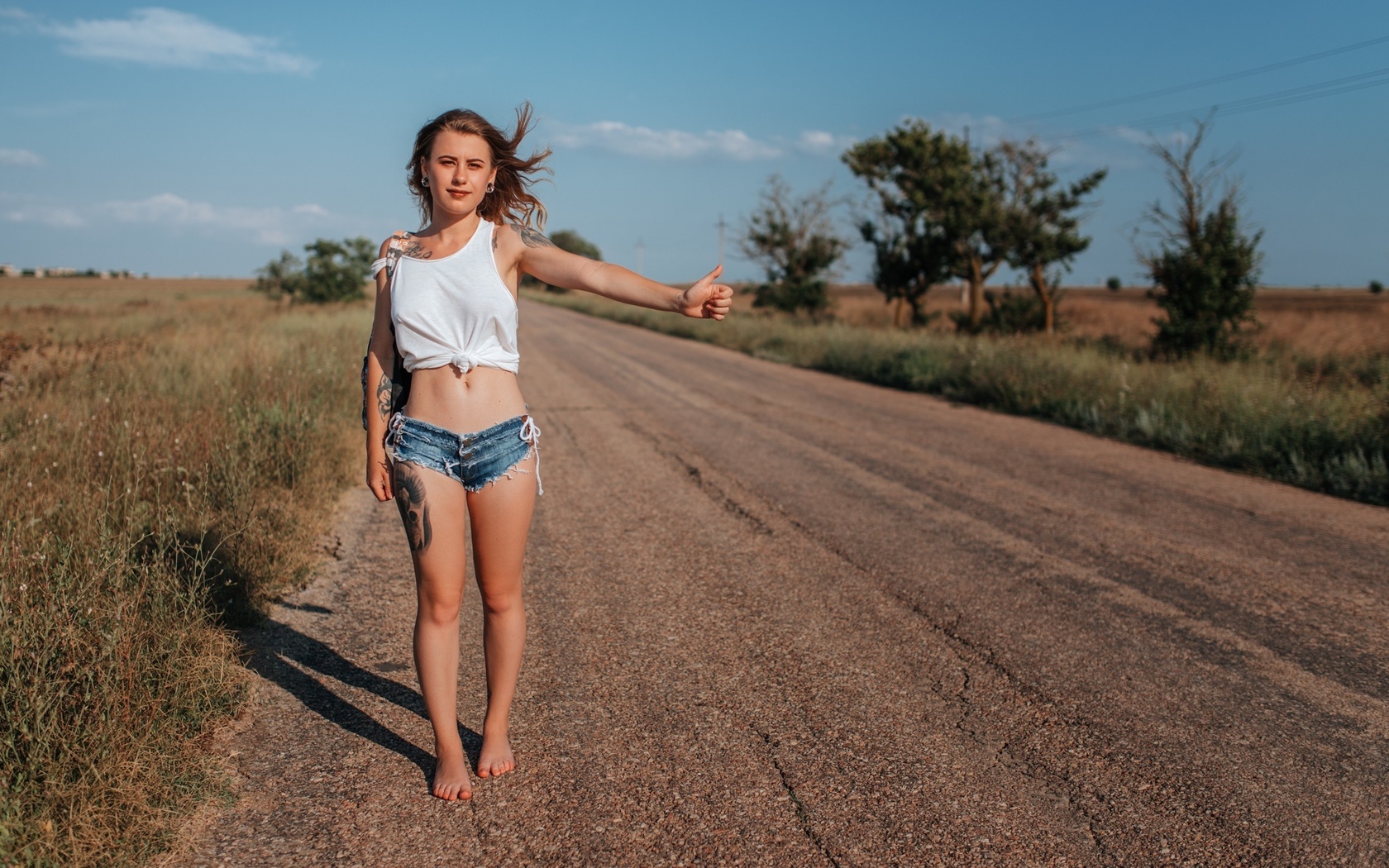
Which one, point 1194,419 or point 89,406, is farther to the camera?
point 1194,419

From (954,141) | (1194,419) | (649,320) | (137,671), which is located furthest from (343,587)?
(649,320)

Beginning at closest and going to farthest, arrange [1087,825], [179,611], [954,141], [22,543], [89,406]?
[1087,825] → [179,611] → [22,543] → [89,406] → [954,141]

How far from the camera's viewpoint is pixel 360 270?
36688mm

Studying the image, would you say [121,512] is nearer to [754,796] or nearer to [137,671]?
[137,671]

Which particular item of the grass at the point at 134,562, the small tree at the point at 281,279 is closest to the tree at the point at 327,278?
the small tree at the point at 281,279

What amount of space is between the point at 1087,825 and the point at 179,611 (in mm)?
3299

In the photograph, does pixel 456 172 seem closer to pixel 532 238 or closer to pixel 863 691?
pixel 532 238

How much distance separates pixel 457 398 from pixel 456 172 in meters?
0.68

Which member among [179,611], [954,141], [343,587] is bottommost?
[343,587]

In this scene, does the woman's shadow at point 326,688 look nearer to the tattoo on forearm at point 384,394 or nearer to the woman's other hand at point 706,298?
the tattoo on forearm at point 384,394

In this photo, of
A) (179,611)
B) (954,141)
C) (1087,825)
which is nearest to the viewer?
(1087,825)

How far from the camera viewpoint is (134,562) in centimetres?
395

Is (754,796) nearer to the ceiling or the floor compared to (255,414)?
nearer to the floor

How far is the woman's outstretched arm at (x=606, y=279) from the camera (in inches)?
109
